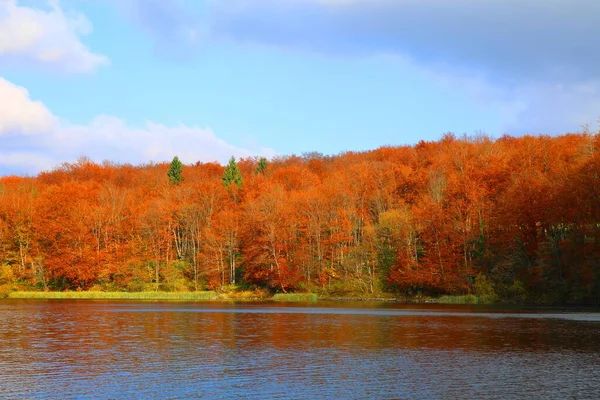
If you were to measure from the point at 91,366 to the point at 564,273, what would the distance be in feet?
172

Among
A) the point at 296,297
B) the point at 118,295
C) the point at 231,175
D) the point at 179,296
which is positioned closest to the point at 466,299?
the point at 296,297

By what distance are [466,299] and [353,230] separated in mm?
21082

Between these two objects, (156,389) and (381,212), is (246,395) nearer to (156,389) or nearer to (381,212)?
(156,389)

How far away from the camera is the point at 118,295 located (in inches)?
3696

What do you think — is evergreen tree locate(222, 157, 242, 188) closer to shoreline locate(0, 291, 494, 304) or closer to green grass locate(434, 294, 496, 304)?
shoreline locate(0, 291, 494, 304)

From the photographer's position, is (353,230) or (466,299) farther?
(353,230)

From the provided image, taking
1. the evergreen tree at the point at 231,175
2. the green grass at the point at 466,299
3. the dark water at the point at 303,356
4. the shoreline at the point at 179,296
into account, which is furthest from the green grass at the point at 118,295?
the dark water at the point at 303,356

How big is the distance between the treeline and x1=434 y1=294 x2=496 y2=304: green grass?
93 cm

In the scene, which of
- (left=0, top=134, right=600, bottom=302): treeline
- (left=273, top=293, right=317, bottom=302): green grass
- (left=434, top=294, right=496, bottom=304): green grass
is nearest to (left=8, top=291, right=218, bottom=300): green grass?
(left=0, top=134, right=600, bottom=302): treeline

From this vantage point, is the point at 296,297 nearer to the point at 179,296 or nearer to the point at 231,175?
the point at 179,296

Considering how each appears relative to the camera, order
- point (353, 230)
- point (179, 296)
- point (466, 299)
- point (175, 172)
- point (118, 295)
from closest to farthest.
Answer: point (466, 299), point (179, 296), point (353, 230), point (118, 295), point (175, 172)

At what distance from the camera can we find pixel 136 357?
110 ft

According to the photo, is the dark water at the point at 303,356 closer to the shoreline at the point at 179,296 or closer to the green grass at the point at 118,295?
the shoreline at the point at 179,296

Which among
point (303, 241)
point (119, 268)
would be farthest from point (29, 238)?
point (303, 241)
